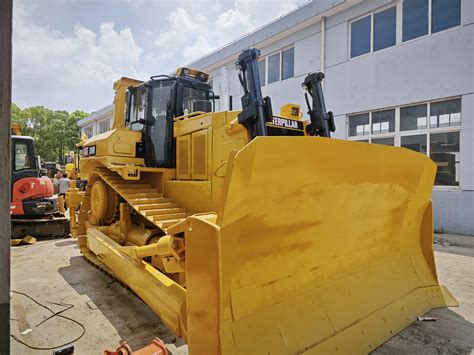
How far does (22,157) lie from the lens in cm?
744

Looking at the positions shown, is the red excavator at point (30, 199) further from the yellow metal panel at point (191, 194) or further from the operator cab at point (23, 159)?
the yellow metal panel at point (191, 194)

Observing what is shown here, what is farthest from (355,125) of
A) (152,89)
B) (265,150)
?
(265,150)

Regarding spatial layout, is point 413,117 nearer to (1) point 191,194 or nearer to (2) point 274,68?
(2) point 274,68

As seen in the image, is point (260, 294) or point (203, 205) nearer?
A: point (260, 294)

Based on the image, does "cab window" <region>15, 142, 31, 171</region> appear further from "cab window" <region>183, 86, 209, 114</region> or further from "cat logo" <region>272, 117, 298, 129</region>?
"cat logo" <region>272, 117, 298, 129</region>

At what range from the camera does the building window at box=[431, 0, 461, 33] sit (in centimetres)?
754

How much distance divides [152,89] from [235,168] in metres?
3.56

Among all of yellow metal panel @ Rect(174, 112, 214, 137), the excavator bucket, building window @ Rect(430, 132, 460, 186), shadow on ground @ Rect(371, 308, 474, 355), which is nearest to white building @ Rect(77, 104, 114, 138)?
yellow metal panel @ Rect(174, 112, 214, 137)

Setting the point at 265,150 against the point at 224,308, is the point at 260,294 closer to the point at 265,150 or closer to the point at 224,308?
the point at 224,308

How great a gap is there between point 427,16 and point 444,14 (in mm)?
365

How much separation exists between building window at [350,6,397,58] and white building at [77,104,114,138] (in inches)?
764

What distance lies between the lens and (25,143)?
745cm

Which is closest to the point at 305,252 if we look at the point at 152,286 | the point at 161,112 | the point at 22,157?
the point at 152,286

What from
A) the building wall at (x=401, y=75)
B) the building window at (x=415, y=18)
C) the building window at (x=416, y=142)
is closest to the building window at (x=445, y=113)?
the building wall at (x=401, y=75)
